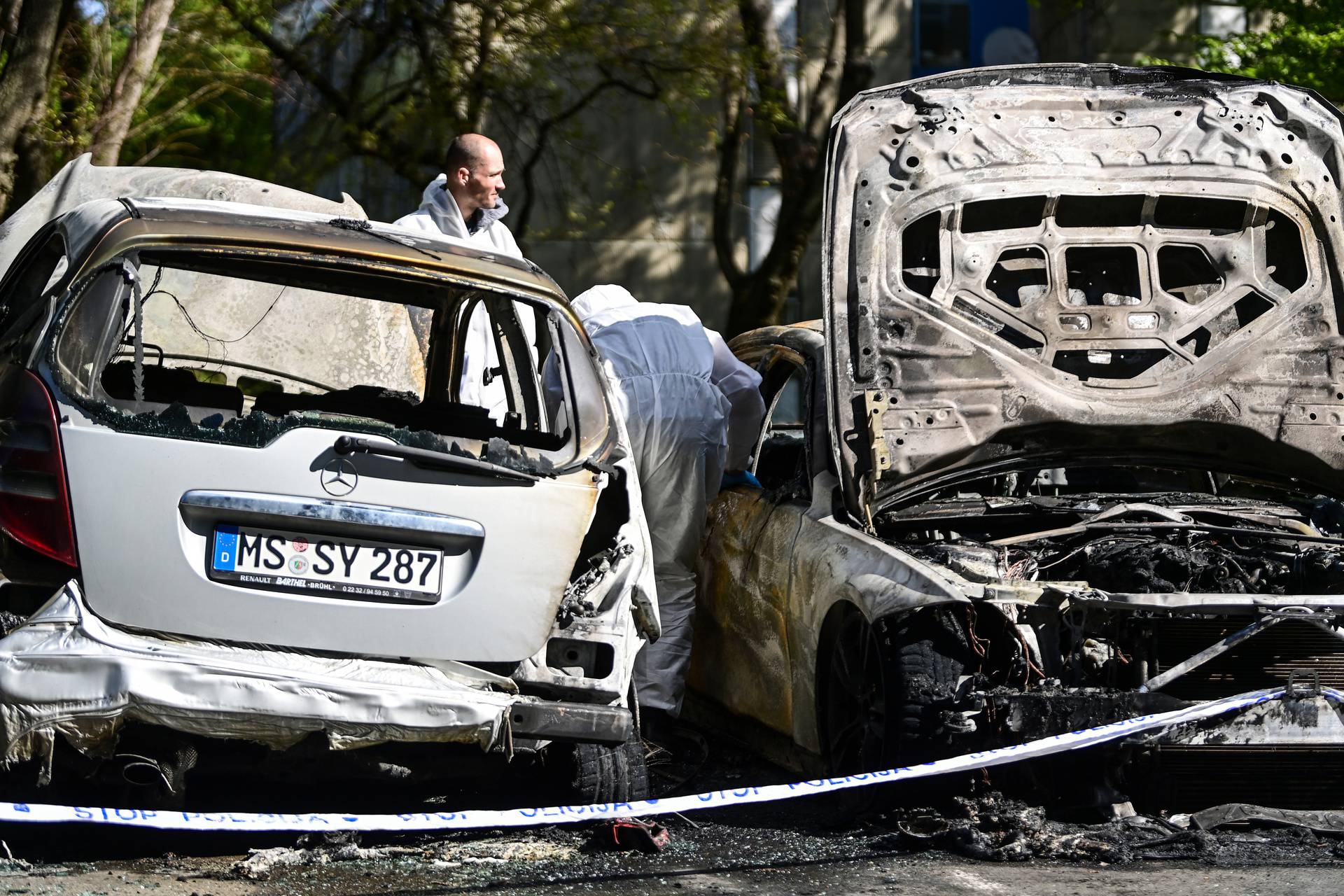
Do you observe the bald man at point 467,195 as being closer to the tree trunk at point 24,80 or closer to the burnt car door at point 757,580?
the burnt car door at point 757,580

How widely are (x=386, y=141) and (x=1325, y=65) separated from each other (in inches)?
315

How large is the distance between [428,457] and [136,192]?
4759 mm

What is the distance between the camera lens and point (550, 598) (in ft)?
15.6

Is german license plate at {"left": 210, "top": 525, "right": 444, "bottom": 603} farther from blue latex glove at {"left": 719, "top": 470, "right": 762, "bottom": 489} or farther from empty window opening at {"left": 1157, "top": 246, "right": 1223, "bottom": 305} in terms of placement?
empty window opening at {"left": 1157, "top": 246, "right": 1223, "bottom": 305}

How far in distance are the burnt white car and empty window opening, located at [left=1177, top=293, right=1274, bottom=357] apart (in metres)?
2.32

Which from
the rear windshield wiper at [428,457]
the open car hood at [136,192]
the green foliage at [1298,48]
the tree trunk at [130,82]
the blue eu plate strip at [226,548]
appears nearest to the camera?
the blue eu plate strip at [226,548]

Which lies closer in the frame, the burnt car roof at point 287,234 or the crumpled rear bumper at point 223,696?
the crumpled rear bumper at point 223,696

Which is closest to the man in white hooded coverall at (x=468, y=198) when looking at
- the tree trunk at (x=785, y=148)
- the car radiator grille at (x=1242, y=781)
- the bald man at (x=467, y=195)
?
the bald man at (x=467, y=195)

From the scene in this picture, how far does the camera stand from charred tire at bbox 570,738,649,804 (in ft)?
16.2

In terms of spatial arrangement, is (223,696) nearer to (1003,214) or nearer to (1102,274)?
(1003,214)

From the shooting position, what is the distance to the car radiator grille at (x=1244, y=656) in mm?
5258

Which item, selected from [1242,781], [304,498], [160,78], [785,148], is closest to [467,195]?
[304,498]

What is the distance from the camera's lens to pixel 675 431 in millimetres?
7051

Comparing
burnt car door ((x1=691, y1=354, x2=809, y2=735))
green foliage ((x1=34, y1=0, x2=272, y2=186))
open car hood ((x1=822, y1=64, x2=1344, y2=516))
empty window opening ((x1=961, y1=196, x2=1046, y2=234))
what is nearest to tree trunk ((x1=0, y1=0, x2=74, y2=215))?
green foliage ((x1=34, y1=0, x2=272, y2=186))
